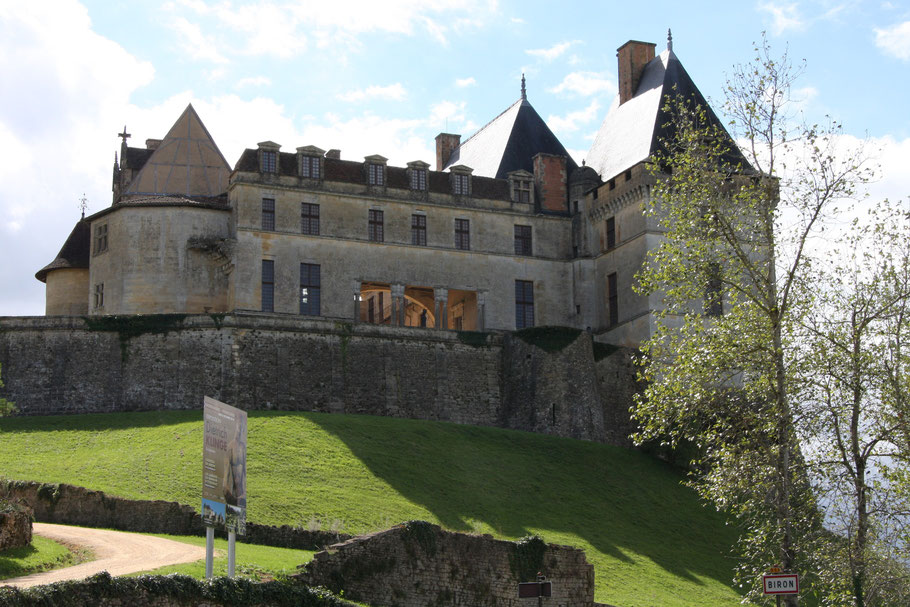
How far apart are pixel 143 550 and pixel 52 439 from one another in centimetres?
1740

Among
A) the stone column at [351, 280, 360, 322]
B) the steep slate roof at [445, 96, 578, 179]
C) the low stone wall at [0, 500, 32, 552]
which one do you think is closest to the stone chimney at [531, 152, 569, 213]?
the steep slate roof at [445, 96, 578, 179]

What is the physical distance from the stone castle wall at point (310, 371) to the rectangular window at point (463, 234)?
5317 millimetres

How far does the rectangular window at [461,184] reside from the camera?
60.1 meters

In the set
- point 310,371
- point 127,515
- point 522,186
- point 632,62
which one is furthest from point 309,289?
point 127,515

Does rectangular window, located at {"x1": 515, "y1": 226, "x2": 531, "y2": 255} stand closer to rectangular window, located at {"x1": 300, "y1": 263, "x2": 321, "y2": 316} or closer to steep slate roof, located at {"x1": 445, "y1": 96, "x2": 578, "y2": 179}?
steep slate roof, located at {"x1": 445, "y1": 96, "x2": 578, "y2": 179}

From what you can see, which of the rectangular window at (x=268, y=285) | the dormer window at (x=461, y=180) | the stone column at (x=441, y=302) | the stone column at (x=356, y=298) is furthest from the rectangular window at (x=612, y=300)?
the rectangular window at (x=268, y=285)

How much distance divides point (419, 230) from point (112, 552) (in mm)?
33104

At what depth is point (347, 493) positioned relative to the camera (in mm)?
39250

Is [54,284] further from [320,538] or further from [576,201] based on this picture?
[320,538]

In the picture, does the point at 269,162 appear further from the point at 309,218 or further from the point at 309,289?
the point at 309,289

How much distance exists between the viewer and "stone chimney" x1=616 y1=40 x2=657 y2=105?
6431 cm

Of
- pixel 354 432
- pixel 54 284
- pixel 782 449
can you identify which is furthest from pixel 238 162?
pixel 782 449

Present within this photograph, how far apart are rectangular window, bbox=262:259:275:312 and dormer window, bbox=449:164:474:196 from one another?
9.93 metres

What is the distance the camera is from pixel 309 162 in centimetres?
5709
